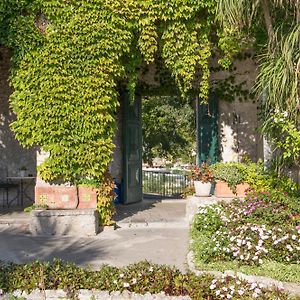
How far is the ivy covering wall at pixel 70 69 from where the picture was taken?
291 inches

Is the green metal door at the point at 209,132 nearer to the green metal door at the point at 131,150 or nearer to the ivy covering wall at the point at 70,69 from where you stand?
the green metal door at the point at 131,150

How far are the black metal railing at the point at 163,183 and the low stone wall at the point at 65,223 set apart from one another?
26.1 feet

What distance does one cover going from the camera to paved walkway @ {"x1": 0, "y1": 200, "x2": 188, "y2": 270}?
19.0 ft

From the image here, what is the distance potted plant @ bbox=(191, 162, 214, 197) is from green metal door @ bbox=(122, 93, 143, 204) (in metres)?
2.61

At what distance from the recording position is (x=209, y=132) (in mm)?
9984

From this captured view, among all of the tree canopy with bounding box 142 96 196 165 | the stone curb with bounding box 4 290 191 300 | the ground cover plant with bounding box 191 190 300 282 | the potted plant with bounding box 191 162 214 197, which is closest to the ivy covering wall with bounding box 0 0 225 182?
the potted plant with bounding box 191 162 214 197

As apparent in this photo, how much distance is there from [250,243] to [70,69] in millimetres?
4489

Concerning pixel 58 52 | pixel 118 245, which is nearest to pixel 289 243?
pixel 118 245

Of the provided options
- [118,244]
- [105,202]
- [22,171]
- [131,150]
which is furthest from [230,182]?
[22,171]

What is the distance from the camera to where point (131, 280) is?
396 centimetres

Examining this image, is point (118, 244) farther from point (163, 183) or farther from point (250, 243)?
point (163, 183)

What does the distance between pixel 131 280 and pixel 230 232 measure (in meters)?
2.01

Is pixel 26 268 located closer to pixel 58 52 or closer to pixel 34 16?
pixel 58 52

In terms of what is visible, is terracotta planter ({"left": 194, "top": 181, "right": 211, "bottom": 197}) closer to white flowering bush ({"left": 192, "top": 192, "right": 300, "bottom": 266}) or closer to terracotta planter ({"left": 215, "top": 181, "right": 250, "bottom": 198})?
terracotta planter ({"left": 215, "top": 181, "right": 250, "bottom": 198})
